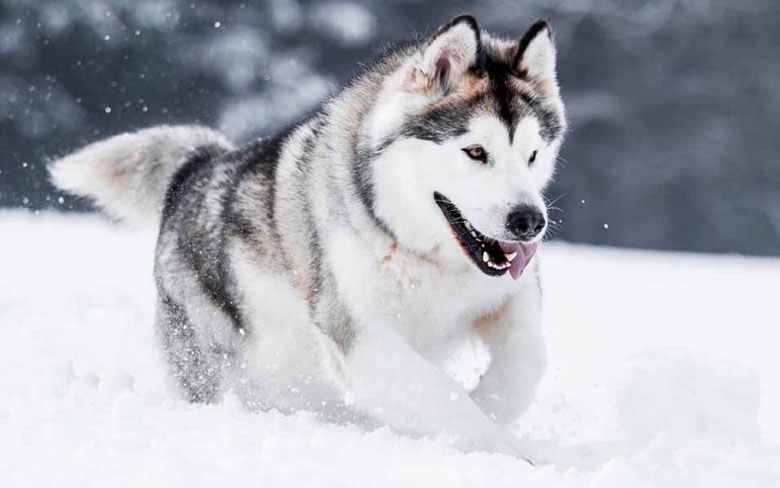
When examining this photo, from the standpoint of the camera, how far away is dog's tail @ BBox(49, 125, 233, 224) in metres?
4.29

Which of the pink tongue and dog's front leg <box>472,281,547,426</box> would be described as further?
dog's front leg <box>472,281,547,426</box>

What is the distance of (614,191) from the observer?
44.9ft

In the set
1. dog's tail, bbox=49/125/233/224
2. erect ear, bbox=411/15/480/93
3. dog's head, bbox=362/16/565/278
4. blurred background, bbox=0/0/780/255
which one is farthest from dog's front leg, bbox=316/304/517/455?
blurred background, bbox=0/0/780/255

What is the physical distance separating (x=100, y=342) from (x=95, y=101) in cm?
928

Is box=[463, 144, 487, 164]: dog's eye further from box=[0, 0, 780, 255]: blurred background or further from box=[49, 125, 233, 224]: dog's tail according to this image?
box=[0, 0, 780, 255]: blurred background

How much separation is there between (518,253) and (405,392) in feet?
1.79

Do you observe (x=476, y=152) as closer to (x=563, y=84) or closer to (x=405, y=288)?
(x=405, y=288)

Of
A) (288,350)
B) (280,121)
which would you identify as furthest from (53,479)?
(280,121)

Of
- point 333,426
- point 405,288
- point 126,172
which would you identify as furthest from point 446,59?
point 126,172

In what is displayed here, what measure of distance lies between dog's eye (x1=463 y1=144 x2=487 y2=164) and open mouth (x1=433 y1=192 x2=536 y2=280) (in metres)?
0.16

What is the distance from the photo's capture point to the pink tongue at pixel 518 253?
9.70 ft

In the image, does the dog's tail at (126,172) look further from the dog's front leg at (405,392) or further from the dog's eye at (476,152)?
the dog's eye at (476,152)

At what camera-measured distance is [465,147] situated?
9.48 feet

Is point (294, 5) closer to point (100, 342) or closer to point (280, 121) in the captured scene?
point (280, 121)
